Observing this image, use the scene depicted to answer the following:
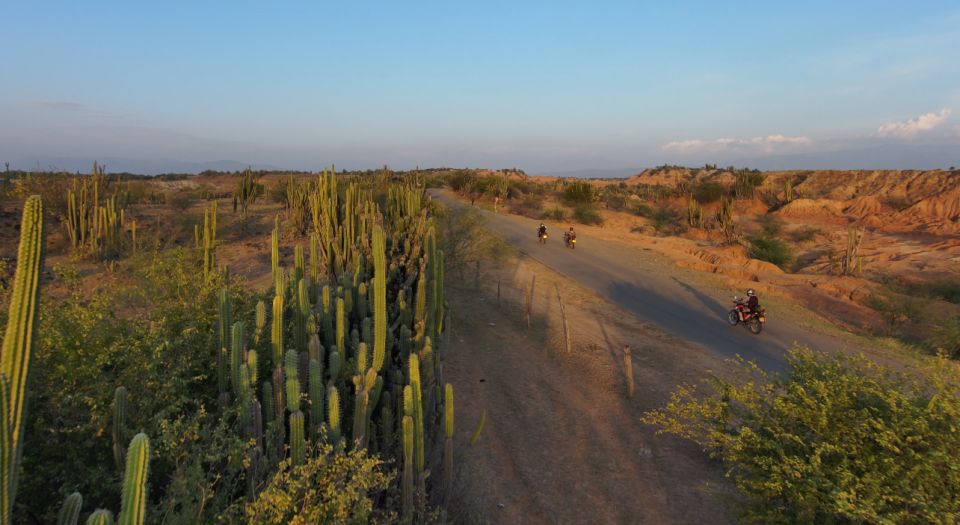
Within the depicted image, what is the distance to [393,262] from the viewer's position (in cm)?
907

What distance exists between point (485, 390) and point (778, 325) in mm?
8537

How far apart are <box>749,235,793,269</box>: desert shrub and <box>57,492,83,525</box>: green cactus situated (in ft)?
81.1

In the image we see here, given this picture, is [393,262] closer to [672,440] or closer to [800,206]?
[672,440]

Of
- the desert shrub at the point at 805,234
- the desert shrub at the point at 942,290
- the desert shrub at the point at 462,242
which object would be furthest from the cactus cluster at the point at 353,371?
the desert shrub at the point at 805,234

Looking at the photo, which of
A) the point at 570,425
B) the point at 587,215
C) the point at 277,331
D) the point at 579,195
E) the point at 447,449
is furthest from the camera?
the point at 579,195

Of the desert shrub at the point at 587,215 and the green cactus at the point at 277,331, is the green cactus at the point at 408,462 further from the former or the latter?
the desert shrub at the point at 587,215

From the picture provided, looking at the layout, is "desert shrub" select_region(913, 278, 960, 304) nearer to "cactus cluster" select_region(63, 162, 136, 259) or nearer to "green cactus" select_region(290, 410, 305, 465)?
"green cactus" select_region(290, 410, 305, 465)

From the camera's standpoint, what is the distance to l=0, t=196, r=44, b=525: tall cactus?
1987 millimetres

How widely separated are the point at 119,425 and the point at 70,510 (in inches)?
55.6

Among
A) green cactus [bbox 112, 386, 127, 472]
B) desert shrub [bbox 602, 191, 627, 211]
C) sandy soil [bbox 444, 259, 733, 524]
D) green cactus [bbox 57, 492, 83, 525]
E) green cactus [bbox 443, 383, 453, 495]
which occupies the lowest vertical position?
sandy soil [bbox 444, 259, 733, 524]

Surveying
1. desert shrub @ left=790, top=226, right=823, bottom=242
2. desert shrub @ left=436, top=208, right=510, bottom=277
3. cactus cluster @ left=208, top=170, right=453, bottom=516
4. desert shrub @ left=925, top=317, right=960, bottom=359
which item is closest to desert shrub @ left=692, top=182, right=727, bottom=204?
desert shrub @ left=790, top=226, right=823, bottom=242

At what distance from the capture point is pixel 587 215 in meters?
33.6

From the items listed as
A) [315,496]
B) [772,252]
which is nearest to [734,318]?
[315,496]

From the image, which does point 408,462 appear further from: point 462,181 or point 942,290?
point 462,181
